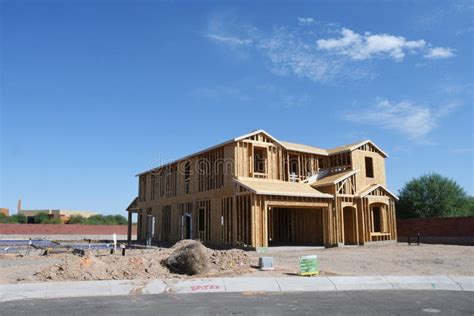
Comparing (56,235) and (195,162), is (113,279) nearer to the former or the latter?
(195,162)

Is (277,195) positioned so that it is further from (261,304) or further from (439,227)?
(439,227)

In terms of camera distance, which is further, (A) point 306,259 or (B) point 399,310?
(A) point 306,259

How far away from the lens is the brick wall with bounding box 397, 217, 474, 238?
103 feet

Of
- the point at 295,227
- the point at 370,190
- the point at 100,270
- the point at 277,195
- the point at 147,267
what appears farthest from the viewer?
the point at 295,227

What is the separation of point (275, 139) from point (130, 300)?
1910 cm

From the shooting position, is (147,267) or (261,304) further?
(147,267)

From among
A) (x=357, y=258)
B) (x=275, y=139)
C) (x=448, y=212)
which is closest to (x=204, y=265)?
(x=357, y=258)

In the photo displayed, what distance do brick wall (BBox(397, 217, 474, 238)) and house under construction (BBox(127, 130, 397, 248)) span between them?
5748mm

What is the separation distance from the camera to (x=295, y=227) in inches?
1172

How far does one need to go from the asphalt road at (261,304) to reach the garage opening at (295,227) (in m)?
16.7

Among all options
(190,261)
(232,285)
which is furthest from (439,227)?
(232,285)

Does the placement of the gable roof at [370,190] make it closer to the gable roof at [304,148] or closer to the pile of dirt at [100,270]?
the gable roof at [304,148]

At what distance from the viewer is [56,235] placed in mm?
50625

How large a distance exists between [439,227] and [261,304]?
2905 centimetres
